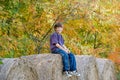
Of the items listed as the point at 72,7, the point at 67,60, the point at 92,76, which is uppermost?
the point at 72,7

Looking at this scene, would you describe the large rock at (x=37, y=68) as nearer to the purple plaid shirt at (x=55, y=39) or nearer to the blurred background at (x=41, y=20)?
the purple plaid shirt at (x=55, y=39)

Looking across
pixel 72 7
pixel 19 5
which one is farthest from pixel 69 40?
pixel 19 5

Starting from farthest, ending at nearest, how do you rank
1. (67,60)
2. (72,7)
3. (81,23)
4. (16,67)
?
1. (81,23)
2. (72,7)
3. (67,60)
4. (16,67)

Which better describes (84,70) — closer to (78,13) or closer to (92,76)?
(92,76)

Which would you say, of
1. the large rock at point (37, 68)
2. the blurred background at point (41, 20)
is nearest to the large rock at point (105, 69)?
the blurred background at point (41, 20)

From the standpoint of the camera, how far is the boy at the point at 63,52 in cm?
976

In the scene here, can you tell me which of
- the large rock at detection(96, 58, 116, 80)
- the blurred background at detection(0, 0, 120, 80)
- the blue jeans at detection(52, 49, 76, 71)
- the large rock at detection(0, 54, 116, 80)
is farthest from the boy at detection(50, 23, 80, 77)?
the large rock at detection(96, 58, 116, 80)

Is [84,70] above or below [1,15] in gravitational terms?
below

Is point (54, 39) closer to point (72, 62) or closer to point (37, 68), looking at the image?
point (72, 62)

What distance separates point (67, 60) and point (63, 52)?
0.74 feet

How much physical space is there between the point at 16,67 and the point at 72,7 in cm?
527

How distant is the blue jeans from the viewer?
984 centimetres

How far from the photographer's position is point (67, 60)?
9.94 meters

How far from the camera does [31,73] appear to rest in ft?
29.8
